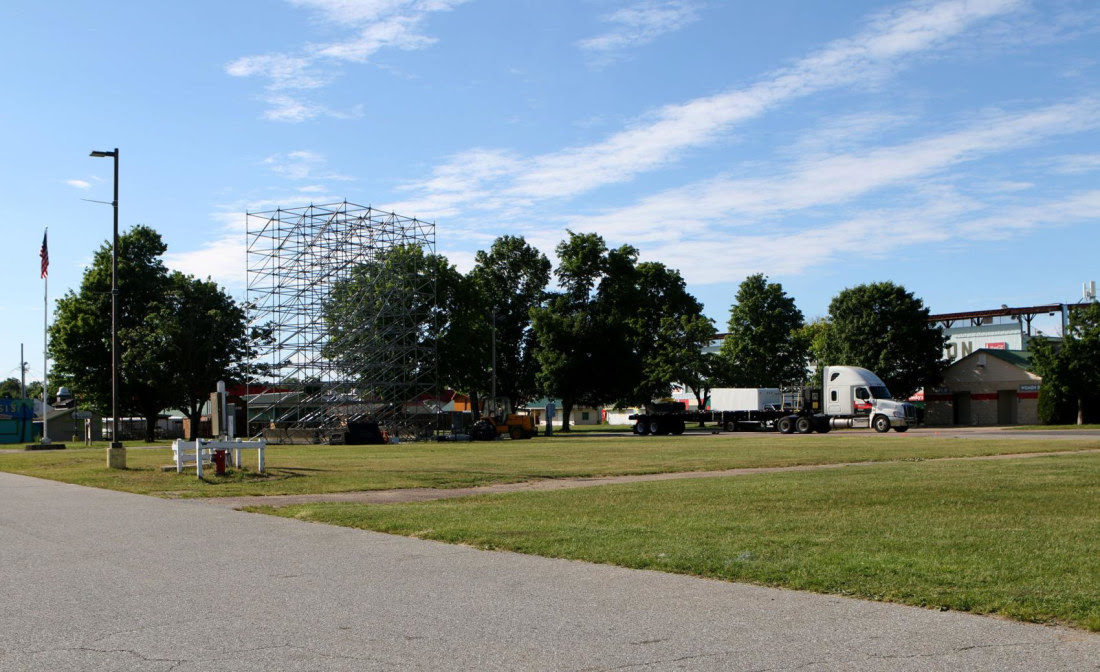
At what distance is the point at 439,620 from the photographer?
7.57 metres

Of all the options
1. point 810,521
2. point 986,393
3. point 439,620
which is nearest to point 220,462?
point 810,521

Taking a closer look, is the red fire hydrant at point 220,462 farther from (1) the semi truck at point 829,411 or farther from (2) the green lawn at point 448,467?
(1) the semi truck at point 829,411

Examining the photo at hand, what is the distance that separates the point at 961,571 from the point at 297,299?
2196 inches

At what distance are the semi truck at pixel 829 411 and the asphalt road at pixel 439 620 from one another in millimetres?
50346

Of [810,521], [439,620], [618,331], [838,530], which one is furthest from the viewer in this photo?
[618,331]

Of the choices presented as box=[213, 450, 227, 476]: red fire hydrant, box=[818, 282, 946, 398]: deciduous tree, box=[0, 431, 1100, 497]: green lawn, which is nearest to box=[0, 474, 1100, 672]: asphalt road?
box=[0, 431, 1100, 497]: green lawn

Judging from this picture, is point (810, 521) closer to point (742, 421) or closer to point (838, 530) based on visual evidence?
point (838, 530)

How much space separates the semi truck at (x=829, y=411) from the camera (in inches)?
2280

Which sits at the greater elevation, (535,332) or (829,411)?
(535,332)

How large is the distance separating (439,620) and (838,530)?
19.9ft

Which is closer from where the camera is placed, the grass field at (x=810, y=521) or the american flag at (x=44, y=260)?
the grass field at (x=810, y=521)

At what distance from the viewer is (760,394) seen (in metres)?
66.5

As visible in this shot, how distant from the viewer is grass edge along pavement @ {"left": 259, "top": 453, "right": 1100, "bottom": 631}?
8320 mm

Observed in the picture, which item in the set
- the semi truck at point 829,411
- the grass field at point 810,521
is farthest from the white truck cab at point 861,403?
the grass field at point 810,521
